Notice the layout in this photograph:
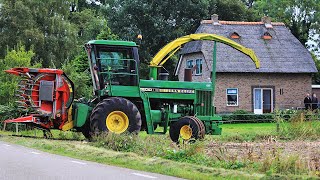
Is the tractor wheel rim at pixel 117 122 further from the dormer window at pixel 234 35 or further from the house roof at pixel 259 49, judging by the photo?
the dormer window at pixel 234 35

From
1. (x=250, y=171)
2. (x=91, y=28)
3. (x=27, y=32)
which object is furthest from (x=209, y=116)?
(x=91, y=28)

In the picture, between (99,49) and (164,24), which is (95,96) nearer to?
(99,49)

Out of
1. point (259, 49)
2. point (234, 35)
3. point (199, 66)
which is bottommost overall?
point (199, 66)

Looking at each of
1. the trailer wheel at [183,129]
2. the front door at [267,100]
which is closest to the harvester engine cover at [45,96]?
the trailer wheel at [183,129]

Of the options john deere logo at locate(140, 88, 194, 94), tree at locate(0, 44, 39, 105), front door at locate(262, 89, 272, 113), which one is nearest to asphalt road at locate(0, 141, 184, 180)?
john deere logo at locate(140, 88, 194, 94)

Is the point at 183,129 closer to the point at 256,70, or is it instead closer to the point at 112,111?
the point at 112,111

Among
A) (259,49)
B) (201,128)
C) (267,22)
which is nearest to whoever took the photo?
(201,128)

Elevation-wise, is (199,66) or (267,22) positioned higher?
(267,22)

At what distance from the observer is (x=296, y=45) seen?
2085 inches

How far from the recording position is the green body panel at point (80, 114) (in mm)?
21234

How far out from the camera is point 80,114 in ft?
69.8

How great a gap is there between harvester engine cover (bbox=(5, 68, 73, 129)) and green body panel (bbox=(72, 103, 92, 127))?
40 cm

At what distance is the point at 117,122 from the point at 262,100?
31366 mm

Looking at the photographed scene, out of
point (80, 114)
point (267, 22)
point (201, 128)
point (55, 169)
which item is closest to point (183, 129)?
point (201, 128)
